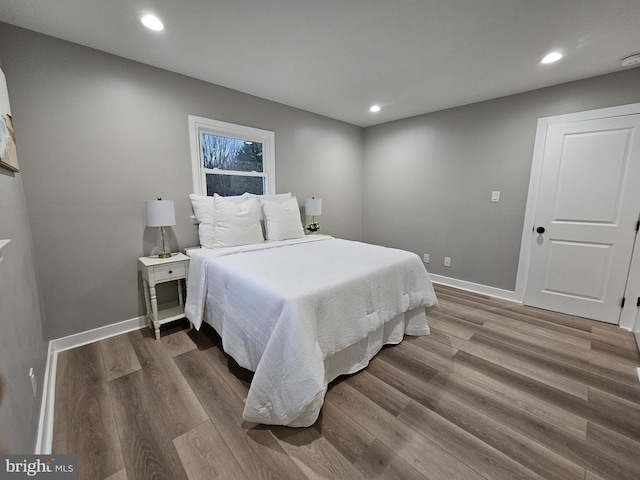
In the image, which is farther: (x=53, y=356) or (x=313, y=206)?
(x=313, y=206)

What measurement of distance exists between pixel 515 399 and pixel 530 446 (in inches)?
13.9

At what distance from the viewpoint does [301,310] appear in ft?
4.59

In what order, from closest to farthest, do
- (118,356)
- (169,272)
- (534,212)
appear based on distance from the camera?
(118,356) → (169,272) → (534,212)

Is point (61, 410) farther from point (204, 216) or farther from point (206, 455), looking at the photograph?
point (204, 216)

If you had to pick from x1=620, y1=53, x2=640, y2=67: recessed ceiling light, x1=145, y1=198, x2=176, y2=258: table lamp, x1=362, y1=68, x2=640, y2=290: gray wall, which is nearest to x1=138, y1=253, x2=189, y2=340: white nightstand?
x1=145, y1=198, x2=176, y2=258: table lamp

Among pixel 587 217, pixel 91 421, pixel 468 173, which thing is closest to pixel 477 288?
pixel 587 217

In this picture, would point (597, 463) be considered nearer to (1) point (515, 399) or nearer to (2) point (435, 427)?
(1) point (515, 399)

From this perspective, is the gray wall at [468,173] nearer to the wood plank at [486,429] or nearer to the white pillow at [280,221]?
the white pillow at [280,221]

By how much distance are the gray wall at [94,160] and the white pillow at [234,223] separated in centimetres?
40

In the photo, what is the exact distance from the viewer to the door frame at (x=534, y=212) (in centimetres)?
243

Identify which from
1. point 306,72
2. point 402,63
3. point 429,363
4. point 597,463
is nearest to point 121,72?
point 306,72

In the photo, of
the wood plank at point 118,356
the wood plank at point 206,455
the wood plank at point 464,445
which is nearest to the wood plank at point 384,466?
the wood plank at point 464,445

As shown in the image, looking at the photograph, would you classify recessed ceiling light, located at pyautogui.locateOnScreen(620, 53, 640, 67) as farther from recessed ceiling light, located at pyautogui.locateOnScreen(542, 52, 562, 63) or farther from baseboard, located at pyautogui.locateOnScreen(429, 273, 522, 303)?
baseboard, located at pyautogui.locateOnScreen(429, 273, 522, 303)

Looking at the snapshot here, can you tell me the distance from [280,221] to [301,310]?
1715 mm
